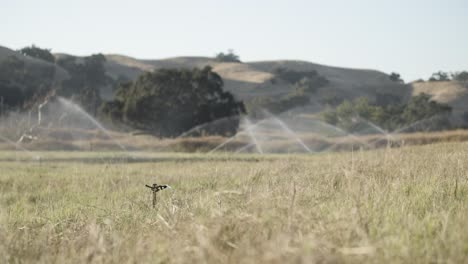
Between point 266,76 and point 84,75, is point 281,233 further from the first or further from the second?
point 266,76

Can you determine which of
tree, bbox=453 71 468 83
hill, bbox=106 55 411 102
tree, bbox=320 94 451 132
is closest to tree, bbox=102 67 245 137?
tree, bbox=320 94 451 132

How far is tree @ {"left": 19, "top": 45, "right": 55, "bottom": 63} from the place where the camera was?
370 feet

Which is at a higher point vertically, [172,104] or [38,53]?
[38,53]

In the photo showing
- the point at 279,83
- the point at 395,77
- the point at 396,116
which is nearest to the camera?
the point at 396,116

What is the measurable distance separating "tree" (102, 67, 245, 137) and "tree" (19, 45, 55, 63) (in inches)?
2486

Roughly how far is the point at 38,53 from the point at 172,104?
236ft

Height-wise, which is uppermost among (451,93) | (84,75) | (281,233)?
(84,75)

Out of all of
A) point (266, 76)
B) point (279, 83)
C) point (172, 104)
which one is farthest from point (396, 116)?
point (266, 76)

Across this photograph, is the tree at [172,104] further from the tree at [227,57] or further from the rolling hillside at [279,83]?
the tree at [227,57]

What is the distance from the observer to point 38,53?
115 m

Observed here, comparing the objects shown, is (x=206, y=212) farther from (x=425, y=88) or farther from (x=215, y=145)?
(x=425, y=88)

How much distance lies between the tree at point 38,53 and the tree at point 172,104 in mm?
63157

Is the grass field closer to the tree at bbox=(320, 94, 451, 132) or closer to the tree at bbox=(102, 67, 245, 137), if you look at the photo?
the tree at bbox=(102, 67, 245, 137)

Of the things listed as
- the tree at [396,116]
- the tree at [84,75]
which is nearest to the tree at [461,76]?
the tree at [396,116]
